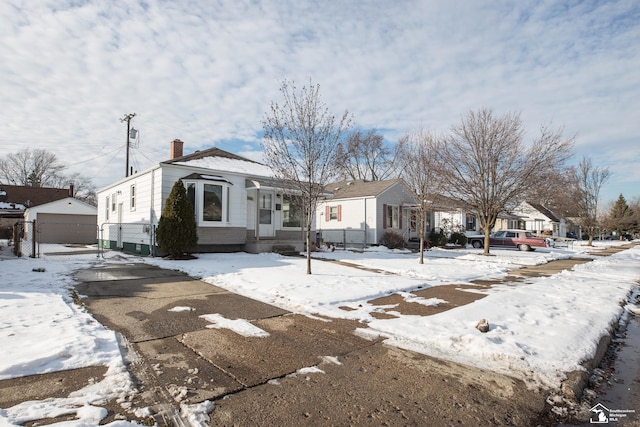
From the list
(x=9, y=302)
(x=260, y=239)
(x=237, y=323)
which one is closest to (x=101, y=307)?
(x=9, y=302)

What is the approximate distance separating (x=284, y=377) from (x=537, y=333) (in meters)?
3.45

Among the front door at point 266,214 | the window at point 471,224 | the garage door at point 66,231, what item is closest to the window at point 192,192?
the front door at point 266,214

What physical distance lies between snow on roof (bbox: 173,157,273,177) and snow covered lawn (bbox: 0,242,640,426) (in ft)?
19.9

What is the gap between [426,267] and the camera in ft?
38.2

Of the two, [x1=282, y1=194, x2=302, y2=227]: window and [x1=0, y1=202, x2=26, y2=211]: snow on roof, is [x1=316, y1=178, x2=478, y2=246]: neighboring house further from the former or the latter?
[x1=0, y1=202, x2=26, y2=211]: snow on roof

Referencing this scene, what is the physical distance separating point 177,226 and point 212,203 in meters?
2.08

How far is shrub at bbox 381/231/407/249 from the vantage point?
22.4m

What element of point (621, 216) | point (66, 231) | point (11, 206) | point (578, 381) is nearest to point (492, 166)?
point (578, 381)

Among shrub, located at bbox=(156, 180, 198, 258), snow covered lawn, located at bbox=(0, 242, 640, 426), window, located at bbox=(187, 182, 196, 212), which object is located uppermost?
window, located at bbox=(187, 182, 196, 212)

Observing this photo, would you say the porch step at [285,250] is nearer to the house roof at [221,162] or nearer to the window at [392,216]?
the house roof at [221,162]

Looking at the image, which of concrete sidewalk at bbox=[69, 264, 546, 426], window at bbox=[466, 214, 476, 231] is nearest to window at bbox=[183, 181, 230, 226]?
concrete sidewalk at bbox=[69, 264, 546, 426]

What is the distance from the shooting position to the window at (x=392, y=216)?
24.0 meters

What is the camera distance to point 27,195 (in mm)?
33375

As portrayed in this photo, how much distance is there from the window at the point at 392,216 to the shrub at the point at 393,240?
1.29 meters
